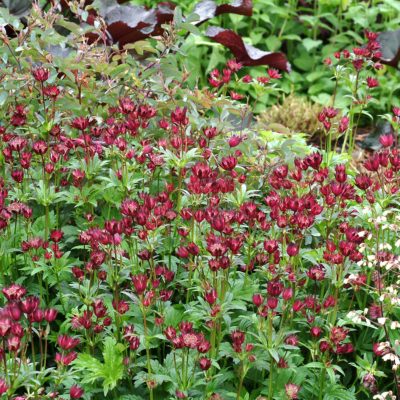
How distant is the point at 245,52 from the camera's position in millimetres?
4961

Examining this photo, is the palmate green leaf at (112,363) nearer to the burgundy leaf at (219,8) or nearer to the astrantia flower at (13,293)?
the astrantia flower at (13,293)

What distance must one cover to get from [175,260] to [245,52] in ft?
8.99

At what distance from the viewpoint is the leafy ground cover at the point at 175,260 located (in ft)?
6.68

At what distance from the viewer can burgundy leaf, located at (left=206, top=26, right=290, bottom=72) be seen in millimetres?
4902

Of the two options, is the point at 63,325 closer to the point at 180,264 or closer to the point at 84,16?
the point at 180,264

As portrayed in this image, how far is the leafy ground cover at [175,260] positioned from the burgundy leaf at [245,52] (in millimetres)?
1700

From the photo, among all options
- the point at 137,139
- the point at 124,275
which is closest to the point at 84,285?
the point at 124,275

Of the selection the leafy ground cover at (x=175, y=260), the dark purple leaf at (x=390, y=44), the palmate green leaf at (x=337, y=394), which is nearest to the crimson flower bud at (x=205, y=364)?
the leafy ground cover at (x=175, y=260)

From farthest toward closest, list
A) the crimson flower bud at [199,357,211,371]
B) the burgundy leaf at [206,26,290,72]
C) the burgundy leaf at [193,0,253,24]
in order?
the burgundy leaf at [193,0,253,24] < the burgundy leaf at [206,26,290,72] < the crimson flower bud at [199,357,211,371]

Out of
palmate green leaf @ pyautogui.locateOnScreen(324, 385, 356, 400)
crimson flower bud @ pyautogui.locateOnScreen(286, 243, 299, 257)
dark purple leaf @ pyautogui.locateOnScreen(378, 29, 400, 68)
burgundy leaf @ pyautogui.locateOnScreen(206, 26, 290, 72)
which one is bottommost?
dark purple leaf @ pyautogui.locateOnScreen(378, 29, 400, 68)

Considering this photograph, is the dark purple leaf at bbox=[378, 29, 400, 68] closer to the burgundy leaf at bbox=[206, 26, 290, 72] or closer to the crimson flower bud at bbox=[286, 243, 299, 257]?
the burgundy leaf at bbox=[206, 26, 290, 72]

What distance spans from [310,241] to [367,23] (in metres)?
3.83

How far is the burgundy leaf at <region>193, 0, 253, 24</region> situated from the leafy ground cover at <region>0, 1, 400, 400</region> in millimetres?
1930

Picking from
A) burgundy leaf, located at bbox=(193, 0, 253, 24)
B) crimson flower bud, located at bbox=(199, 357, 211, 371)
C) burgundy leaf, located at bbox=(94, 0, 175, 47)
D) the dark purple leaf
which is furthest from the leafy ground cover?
the dark purple leaf
